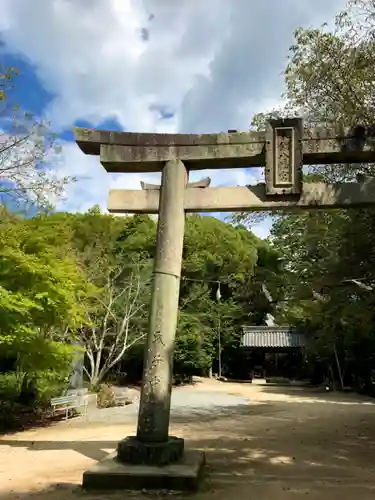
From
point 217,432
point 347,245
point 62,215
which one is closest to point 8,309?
point 217,432

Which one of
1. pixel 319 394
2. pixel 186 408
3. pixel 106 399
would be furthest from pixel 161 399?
pixel 319 394

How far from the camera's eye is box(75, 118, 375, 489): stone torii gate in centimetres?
660

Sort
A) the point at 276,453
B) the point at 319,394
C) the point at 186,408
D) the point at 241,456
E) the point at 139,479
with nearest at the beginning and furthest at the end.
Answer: the point at 139,479
the point at 241,456
the point at 276,453
the point at 186,408
the point at 319,394

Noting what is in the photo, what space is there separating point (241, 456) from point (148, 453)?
266cm

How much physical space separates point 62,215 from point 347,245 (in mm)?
19484

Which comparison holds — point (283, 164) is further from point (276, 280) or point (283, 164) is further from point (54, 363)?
point (276, 280)

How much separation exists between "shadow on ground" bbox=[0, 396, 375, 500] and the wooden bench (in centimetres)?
411

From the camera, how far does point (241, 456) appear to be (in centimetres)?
820

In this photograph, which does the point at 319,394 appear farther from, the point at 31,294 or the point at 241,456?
the point at 31,294

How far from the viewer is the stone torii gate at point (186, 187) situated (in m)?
6.60

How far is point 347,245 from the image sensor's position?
12414 mm

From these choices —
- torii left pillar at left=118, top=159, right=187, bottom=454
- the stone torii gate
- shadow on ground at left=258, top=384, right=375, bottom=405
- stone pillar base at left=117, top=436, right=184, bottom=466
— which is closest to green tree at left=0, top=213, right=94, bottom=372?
the stone torii gate

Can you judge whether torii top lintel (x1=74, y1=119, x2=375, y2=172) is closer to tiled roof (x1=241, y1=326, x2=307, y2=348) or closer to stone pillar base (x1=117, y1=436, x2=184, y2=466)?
stone pillar base (x1=117, y1=436, x2=184, y2=466)

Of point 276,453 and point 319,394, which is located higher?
point 319,394
